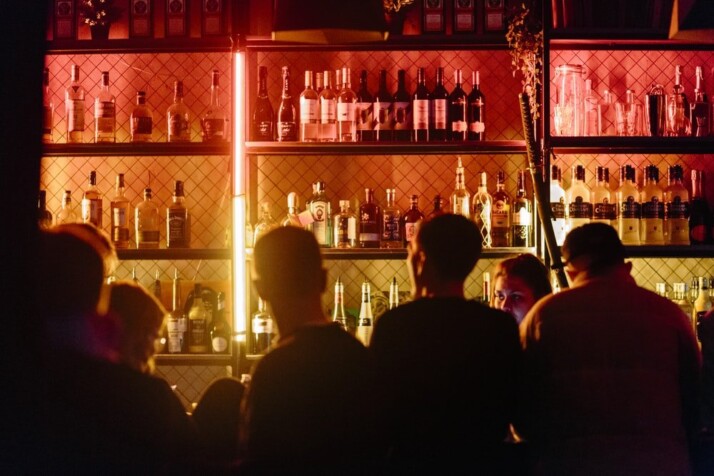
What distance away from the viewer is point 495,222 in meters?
3.95

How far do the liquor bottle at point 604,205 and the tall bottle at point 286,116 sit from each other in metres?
1.43

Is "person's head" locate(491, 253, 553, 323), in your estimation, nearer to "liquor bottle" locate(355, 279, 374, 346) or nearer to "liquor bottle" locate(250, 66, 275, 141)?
"liquor bottle" locate(355, 279, 374, 346)

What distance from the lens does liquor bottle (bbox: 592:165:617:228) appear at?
383 centimetres

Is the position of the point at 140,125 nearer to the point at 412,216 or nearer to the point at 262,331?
the point at 262,331

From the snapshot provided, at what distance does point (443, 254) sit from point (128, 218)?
2.34 m

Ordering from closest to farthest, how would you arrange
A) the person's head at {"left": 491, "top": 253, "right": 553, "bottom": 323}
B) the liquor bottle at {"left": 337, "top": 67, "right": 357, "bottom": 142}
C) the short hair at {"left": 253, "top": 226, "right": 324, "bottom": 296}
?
the short hair at {"left": 253, "top": 226, "right": 324, "bottom": 296} → the person's head at {"left": 491, "top": 253, "right": 553, "bottom": 323} → the liquor bottle at {"left": 337, "top": 67, "right": 357, "bottom": 142}

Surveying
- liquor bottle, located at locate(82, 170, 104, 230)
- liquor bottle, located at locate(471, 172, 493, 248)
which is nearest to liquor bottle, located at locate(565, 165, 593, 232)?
liquor bottle, located at locate(471, 172, 493, 248)

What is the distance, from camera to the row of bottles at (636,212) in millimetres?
3881

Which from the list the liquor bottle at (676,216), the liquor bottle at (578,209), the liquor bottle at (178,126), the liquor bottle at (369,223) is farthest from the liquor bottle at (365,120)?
the liquor bottle at (676,216)

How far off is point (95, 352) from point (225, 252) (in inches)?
83.5

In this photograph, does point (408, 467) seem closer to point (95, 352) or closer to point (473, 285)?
point (95, 352)

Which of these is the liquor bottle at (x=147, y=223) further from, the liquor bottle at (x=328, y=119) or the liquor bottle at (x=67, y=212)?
the liquor bottle at (x=328, y=119)

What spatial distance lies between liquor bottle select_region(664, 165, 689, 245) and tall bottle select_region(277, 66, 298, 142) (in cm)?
178

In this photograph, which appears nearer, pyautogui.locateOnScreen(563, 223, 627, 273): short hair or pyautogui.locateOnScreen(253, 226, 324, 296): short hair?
pyautogui.locateOnScreen(253, 226, 324, 296): short hair
